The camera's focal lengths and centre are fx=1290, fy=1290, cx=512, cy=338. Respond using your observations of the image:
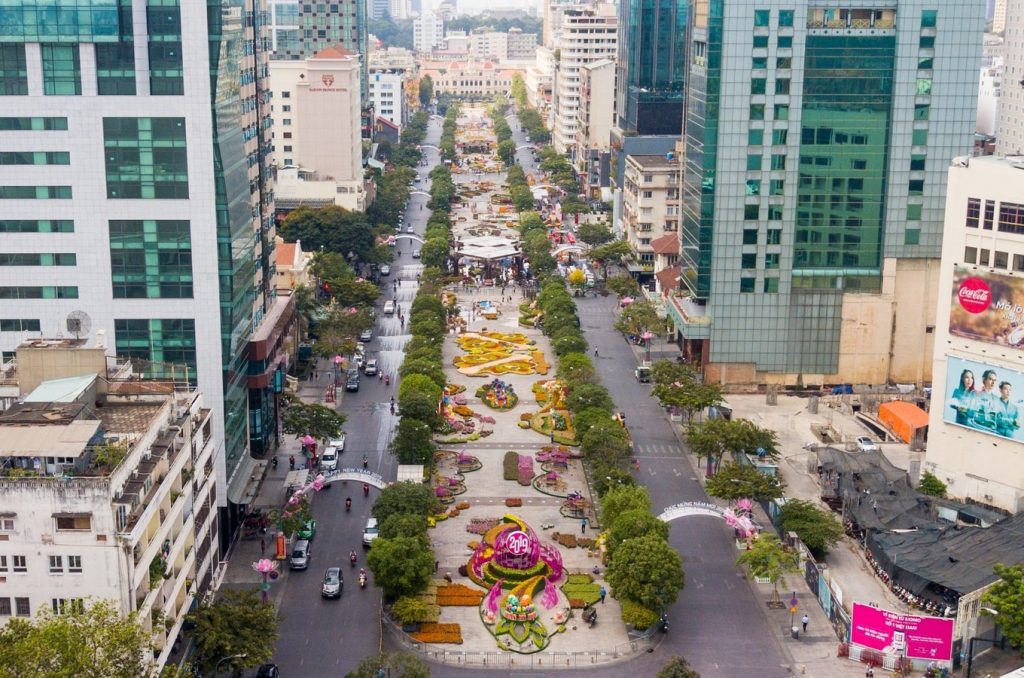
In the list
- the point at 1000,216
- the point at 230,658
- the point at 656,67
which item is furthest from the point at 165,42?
the point at 656,67

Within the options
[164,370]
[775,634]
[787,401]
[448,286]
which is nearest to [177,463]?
[164,370]

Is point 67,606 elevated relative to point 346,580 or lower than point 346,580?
elevated

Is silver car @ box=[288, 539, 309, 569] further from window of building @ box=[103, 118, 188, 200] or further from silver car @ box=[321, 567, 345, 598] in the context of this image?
window of building @ box=[103, 118, 188, 200]

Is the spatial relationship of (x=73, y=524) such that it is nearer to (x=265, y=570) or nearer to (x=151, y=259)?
(x=265, y=570)

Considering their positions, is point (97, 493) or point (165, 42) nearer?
point (97, 493)

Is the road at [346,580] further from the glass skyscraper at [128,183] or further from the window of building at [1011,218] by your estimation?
the window of building at [1011,218]

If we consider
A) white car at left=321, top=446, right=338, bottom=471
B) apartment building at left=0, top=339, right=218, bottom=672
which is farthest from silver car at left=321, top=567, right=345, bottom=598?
white car at left=321, top=446, right=338, bottom=471

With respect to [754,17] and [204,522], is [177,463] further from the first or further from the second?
[754,17]
